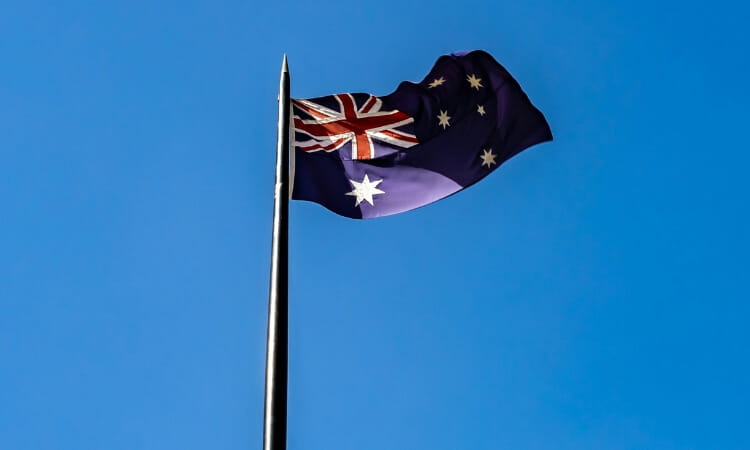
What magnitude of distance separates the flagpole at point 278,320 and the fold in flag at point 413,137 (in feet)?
7.93

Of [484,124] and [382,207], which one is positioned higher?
[484,124]

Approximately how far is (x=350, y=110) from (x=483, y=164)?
207 cm

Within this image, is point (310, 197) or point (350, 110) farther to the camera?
point (350, 110)

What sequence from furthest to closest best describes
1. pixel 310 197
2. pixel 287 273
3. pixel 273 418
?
pixel 310 197 < pixel 287 273 < pixel 273 418

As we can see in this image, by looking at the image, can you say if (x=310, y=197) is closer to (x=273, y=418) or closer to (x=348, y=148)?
(x=348, y=148)

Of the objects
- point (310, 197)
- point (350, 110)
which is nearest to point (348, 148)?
point (350, 110)

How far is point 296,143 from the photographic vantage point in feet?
38.8

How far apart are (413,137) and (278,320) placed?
21.1ft

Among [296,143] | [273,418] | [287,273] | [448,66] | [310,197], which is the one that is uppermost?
[448,66]

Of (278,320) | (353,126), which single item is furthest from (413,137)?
(278,320)

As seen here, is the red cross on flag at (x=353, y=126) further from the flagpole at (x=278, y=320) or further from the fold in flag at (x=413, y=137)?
the flagpole at (x=278, y=320)

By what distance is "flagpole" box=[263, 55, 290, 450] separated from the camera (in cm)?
676

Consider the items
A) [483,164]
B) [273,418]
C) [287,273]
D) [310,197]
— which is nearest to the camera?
[273,418]

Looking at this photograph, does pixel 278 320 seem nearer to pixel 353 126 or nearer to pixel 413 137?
pixel 353 126
